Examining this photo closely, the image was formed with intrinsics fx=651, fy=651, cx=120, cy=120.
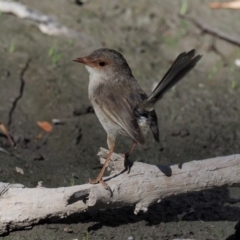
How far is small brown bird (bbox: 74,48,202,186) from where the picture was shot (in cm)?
562

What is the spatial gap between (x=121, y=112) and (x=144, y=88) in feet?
9.19

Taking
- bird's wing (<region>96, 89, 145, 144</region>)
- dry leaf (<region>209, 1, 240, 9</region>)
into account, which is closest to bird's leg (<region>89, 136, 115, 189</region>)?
bird's wing (<region>96, 89, 145, 144</region>)

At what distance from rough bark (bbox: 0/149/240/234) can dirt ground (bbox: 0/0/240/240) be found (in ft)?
0.88

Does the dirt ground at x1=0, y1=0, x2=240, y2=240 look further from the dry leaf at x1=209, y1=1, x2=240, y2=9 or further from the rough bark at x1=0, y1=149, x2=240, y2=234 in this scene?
the rough bark at x1=0, y1=149, x2=240, y2=234

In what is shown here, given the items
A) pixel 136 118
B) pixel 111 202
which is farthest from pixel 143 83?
pixel 111 202

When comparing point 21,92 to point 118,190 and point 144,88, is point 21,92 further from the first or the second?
point 118,190

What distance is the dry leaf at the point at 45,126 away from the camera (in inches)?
306

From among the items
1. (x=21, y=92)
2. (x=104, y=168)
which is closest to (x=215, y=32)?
(x=21, y=92)

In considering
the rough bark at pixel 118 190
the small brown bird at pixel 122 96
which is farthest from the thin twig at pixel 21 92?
the rough bark at pixel 118 190

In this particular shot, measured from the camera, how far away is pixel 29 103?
801cm

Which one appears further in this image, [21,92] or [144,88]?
[144,88]

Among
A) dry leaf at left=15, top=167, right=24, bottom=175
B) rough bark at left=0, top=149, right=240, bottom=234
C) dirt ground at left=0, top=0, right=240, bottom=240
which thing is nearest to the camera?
rough bark at left=0, top=149, right=240, bottom=234

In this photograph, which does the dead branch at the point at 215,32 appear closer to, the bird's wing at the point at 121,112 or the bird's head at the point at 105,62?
the bird's head at the point at 105,62

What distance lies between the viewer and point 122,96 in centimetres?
611
